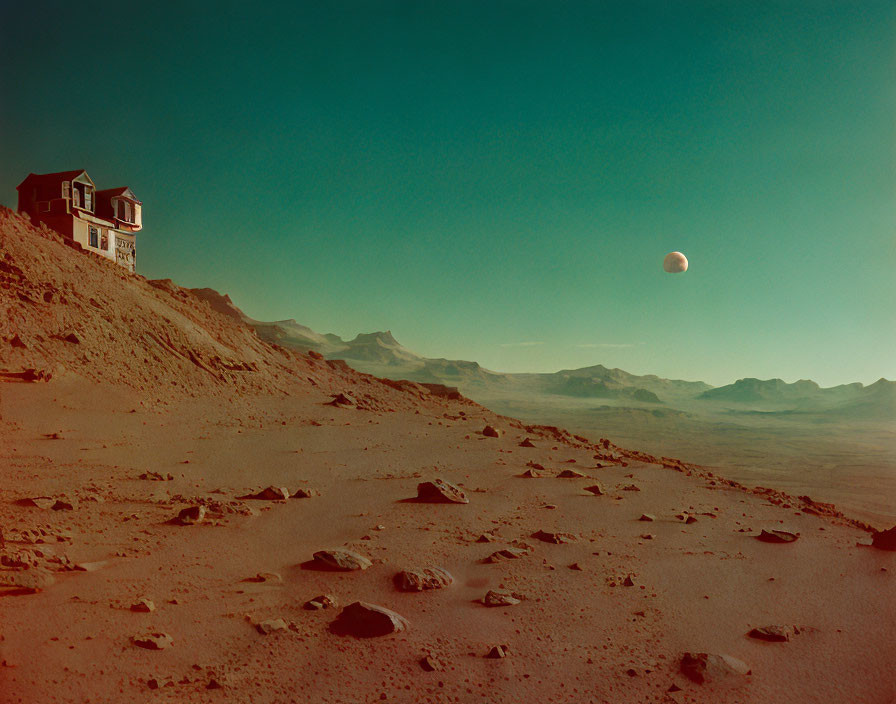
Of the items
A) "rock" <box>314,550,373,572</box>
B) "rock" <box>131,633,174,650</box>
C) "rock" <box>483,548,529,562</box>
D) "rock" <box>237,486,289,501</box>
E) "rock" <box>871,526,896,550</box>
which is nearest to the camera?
"rock" <box>131,633,174,650</box>

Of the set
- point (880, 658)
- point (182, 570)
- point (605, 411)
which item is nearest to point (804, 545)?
point (880, 658)

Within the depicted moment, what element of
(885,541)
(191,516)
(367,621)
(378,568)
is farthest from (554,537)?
(885,541)

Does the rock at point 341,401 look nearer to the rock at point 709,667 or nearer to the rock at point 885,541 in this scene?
the rock at point 885,541

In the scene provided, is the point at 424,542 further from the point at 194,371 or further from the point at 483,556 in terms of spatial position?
the point at 194,371

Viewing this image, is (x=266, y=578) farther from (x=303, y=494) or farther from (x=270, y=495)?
(x=303, y=494)

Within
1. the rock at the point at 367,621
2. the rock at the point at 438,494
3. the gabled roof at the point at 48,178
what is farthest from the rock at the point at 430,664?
the gabled roof at the point at 48,178

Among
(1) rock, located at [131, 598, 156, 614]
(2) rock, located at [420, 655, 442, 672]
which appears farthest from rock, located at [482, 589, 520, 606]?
(1) rock, located at [131, 598, 156, 614]

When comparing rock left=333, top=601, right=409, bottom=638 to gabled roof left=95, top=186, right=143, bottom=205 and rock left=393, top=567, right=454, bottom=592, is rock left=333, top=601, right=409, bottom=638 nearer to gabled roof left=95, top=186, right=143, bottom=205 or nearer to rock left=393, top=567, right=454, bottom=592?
rock left=393, top=567, right=454, bottom=592
